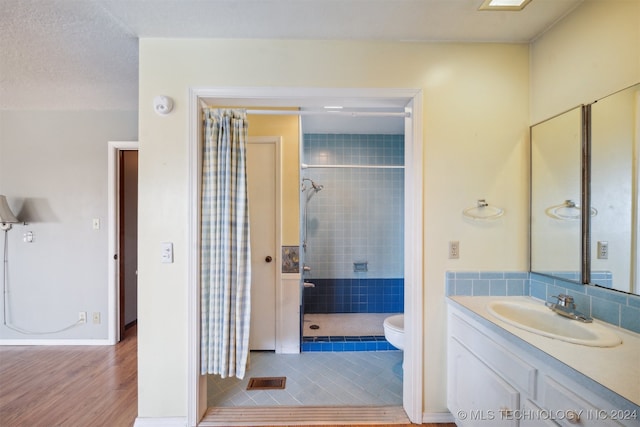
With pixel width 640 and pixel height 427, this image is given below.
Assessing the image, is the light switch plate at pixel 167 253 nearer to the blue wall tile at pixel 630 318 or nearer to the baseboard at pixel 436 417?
the baseboard at pixel 436 417

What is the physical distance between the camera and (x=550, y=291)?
1.54 metres

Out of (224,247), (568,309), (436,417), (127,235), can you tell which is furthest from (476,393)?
(127,235)

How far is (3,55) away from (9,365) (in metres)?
2.55

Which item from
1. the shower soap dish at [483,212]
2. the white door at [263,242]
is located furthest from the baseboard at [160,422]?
the shower soap dish at [483,212]

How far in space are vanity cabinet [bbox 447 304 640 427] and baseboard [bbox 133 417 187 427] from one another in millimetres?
1635

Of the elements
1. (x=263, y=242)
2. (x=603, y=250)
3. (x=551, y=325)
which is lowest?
(x=551, y=325)

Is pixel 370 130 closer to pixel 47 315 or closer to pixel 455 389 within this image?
pixel 455 389

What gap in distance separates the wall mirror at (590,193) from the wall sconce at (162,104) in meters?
2.24

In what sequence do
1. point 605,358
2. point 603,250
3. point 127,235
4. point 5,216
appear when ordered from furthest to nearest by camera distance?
point 127,235 < point 5,216 < point 603,250 < point 605,358

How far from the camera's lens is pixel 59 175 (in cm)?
278

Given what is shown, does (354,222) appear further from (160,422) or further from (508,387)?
(160,422)

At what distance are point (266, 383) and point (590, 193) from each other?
7.75ft

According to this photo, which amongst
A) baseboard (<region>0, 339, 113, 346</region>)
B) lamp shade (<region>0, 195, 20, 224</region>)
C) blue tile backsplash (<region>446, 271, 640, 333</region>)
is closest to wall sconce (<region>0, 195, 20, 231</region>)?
lamp shade (<region>0, 195, 20, 224</region>)

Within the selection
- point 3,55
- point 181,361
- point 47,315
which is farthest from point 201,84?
point 47,315
